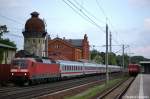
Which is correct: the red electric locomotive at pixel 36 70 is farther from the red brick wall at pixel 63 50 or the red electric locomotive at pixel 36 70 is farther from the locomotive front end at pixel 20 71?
the red brick wall at pixel 63 50

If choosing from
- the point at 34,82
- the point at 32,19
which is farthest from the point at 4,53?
the point at 32,19

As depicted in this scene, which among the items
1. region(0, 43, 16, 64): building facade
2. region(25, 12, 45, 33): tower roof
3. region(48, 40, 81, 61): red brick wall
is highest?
region(25, 12, 45, 33): tower roof

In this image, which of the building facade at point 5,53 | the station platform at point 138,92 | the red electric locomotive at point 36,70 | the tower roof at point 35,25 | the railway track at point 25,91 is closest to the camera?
the railway track at point 25,91

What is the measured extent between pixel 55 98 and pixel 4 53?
32.5m

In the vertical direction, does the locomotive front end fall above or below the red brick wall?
below

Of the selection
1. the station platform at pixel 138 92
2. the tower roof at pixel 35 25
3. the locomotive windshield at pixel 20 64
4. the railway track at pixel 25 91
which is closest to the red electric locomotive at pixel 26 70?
the locomotive windshield at pixel 20 64

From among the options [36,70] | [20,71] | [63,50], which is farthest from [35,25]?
[20,71]

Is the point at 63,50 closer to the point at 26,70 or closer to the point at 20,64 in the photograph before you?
the point at 20,64

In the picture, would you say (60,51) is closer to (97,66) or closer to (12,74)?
(97,66)

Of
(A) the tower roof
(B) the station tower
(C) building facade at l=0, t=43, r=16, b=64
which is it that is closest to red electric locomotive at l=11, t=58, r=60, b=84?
(C) building facade at l=0, t=43, r=16, b=64

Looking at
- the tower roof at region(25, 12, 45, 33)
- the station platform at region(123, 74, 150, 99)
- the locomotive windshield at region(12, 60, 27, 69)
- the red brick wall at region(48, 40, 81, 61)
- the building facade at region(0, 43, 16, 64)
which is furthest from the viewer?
the red brick wall at region(48, 40, 81, 61)

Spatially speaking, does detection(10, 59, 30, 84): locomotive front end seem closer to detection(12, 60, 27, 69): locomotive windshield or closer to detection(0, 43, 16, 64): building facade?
detection(12, 60, 27, 69): locomotive windshield

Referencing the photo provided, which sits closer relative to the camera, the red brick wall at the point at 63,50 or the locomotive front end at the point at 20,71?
the locomotive front end at the point at 20,71

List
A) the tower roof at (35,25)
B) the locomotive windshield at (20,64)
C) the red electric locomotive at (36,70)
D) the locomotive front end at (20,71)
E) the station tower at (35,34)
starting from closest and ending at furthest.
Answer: the locomotive front end at (20,71) → the red electric locomotive at (36,70) → the locomotive windshield at (20,64) → the station tower at (35,34) → the tower roof at (35,25)
